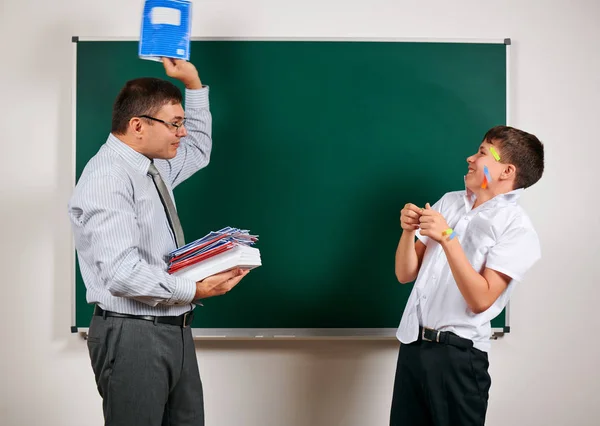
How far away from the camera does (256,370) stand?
2648mm

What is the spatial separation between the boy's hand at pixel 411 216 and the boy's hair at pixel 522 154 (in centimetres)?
33

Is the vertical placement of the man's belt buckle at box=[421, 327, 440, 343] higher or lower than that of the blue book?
lower

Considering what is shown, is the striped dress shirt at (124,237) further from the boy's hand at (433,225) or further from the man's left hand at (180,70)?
the boy's hand at (433,225)

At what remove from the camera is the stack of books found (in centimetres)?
177

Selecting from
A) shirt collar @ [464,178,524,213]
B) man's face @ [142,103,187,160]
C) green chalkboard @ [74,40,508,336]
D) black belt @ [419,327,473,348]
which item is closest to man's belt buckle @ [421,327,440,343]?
black belt @ [419,327,473,348]

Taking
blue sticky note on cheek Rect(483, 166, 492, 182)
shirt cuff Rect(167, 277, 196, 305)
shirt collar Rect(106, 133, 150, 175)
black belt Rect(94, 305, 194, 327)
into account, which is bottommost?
black belt Rect(94, 305, 194, 327)

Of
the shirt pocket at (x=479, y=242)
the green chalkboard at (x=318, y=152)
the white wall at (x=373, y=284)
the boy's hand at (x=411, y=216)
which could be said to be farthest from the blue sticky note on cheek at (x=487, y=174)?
the white wall at (x=373, y=284)

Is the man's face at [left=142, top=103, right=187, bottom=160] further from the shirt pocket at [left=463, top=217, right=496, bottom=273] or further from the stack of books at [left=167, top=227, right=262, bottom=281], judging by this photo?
the shirt pocket at [left=463, top=217, right=496, bottom=273]

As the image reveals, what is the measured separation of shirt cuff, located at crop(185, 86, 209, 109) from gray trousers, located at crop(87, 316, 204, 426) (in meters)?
0.91

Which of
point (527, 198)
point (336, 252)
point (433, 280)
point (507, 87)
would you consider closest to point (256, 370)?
point (336, 252)

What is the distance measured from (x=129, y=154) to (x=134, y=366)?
2.21 feet

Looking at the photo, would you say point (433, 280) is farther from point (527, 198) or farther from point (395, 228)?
point (527, 198)

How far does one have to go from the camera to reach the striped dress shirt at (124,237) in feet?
5.34
